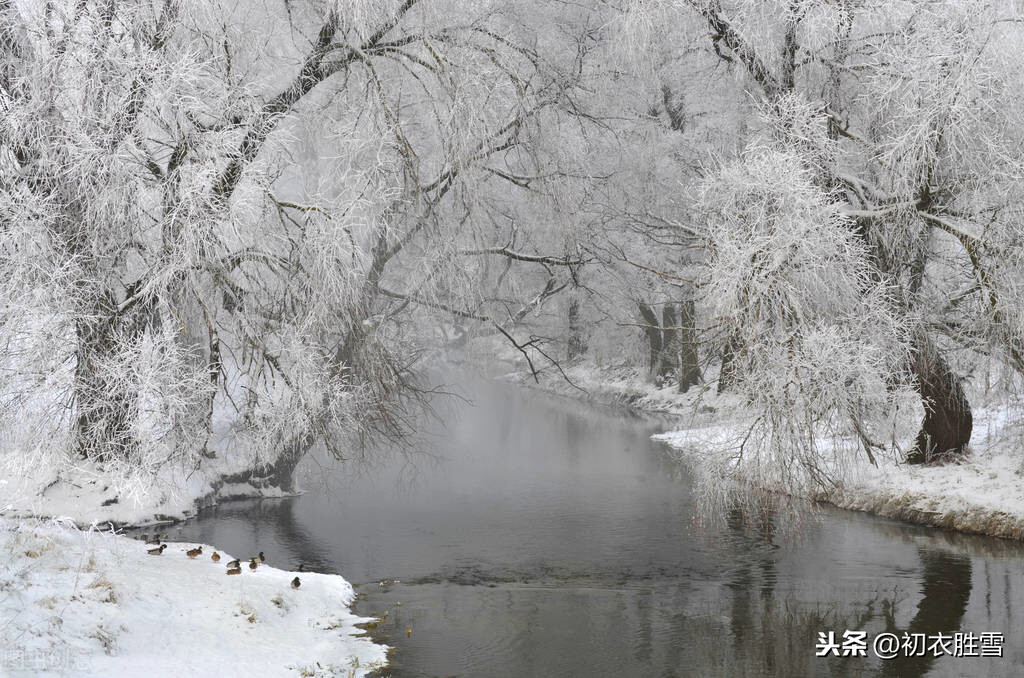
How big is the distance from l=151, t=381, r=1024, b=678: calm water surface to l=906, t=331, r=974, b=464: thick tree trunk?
1.66 m

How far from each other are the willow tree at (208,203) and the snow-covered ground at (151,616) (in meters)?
2.06

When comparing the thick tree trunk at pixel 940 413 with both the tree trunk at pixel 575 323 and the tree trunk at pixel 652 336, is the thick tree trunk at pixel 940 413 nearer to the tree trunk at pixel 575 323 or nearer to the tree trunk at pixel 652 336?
the tree trunk at pixel 575 323

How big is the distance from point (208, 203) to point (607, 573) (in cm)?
642

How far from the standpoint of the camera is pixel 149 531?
44.8 feet

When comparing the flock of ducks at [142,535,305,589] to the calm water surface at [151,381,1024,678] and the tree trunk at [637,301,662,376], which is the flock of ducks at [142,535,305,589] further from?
the tree trunk at [637,301,662,376]

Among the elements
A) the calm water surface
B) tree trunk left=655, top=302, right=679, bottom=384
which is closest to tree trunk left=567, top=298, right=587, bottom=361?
tree trunk left=655, top=302, right=679, bottom=384

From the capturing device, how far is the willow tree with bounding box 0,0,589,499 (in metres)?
10.1

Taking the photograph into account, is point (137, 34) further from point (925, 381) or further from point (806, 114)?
point (925, 381)

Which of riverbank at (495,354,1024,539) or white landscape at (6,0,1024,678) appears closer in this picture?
white landscape at (6,0,1024,678)

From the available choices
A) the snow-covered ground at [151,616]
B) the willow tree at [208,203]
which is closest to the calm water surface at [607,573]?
the snow-covered ground at [151,616]

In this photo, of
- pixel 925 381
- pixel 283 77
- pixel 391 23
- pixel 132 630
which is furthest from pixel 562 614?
pixel 283 77

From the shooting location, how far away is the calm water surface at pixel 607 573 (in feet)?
28.3

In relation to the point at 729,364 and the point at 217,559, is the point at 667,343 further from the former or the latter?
the point at 217,559

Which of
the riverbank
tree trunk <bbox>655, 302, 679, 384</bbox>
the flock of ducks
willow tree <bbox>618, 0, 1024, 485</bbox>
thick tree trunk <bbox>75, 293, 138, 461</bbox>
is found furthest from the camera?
tree trunk <bbox>655, 302, 679, 384</bbox>
